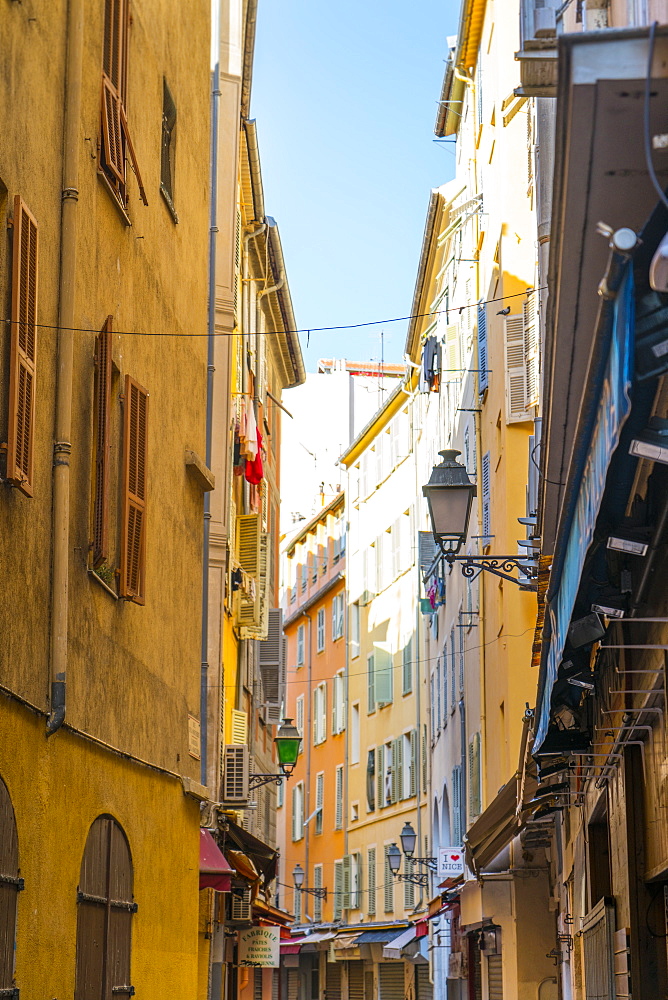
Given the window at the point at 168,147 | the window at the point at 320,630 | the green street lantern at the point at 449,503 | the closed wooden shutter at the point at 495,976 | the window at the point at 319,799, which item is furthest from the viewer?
the window at the point at 320,630

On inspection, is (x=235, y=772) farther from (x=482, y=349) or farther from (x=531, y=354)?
(x=482, y=349)

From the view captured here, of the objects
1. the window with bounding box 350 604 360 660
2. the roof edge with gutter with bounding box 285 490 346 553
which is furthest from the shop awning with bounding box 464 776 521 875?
the roof edge with gutter with bounding box 285 490 346 553

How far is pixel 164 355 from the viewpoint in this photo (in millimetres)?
12773

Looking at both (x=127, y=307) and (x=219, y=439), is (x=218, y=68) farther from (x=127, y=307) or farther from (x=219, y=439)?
(x=127, y=307)

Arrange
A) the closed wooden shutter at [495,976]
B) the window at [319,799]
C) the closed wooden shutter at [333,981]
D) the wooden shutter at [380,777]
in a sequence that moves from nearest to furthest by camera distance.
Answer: the closed wooden shutter at [495,976]
the wooden shutter at [380,777]
the closed wooden shutter at [333,981]
the window at [319,799]

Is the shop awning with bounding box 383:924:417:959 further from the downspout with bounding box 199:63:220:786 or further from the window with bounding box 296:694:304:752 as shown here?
the downspout with bounding box 199:63:220:786

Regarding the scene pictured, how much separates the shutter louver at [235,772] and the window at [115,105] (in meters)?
11.5

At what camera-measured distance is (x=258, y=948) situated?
2589cm

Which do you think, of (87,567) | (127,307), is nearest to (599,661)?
(87,567)

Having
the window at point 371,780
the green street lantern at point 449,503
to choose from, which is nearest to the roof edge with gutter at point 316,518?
the window at point 371,780

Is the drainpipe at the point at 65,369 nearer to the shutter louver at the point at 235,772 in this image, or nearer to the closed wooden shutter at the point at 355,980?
the shutter louver at the point at 235,772

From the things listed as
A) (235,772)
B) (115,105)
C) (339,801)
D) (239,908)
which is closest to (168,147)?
(115,105)

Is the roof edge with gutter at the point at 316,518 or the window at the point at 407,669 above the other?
the roof edge with gutter at the point at 316,518

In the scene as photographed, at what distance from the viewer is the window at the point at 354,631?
47.2m
